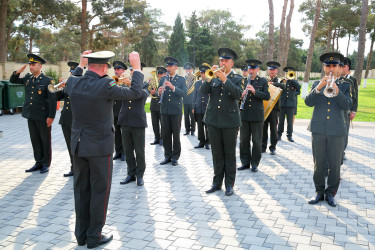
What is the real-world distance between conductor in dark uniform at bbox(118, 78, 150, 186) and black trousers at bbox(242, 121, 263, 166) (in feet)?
7.03

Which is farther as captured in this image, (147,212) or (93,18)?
(93,18)

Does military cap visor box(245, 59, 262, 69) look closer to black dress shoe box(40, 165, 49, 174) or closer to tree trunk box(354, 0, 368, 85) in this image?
black dress shoe box(40, 165, 49, 174)

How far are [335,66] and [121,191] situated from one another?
12.6 ft

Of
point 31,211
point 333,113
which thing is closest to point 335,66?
point 333,113

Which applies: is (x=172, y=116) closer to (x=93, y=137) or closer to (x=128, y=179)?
(x=128, y=179)

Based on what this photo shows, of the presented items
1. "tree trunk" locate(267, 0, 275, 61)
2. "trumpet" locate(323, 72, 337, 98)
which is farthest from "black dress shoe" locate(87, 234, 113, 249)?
"tree trunk" locate(267, 0, 275, 61)

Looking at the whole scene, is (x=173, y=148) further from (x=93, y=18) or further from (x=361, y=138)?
(x=93, y=18)

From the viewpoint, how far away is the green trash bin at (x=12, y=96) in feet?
51.7

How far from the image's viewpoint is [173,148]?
788cm

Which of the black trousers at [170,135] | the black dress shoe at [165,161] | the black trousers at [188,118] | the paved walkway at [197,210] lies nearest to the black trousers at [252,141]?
the paved walkway at [197,210]

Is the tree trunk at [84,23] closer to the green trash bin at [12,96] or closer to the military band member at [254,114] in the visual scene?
the green trash bin at [12,96]

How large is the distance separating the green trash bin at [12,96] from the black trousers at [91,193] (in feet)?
44.5

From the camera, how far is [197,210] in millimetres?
5125

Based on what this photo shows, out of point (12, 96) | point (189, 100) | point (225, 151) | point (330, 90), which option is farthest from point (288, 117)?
point (12, 96)
